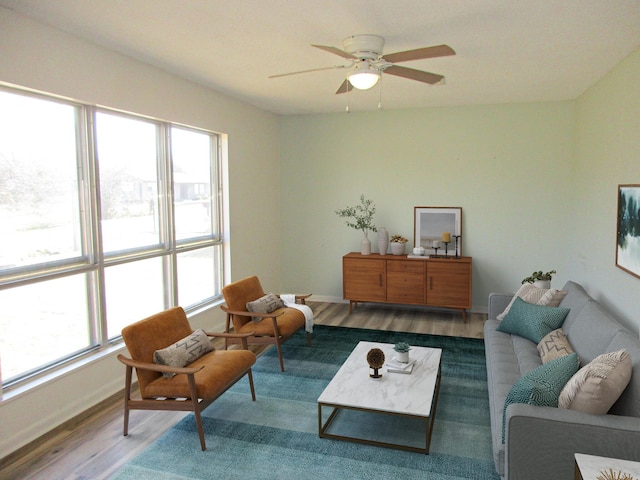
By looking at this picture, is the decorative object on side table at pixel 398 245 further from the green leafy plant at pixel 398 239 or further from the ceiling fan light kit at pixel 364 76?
the ceiling fan light kit at pixel 364 76

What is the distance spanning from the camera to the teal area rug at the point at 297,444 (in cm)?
279

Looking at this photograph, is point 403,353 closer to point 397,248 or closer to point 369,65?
point 369,65

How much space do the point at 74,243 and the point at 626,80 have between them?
4738mm

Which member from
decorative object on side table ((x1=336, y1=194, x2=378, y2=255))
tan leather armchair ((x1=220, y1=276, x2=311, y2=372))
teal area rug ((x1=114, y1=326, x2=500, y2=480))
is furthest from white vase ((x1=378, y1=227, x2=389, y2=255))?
teal area rug ((x1=114, y1=326, x2=500, y2=480))

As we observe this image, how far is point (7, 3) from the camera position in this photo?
2889mm

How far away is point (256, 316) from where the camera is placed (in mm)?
4465

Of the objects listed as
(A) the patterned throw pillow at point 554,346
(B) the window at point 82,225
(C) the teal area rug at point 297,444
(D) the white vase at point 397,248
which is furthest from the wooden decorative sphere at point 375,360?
(D) the white vase at point 397,248

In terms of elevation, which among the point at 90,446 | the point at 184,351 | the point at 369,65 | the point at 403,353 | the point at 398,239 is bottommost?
the point at 90,446

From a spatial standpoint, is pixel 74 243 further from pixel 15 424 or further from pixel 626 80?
pixel 626 80

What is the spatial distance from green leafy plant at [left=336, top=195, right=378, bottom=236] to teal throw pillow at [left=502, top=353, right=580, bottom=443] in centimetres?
422

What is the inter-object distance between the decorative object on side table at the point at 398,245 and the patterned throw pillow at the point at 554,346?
2.85 meters

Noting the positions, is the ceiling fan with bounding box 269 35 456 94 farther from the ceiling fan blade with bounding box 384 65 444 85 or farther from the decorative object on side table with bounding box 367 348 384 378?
the decorative object on side table with bounding box 367 348 384 378

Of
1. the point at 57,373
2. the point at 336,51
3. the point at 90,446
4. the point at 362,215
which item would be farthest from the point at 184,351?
the point at 362,215

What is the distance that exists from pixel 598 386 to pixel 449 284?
379 centimetres
